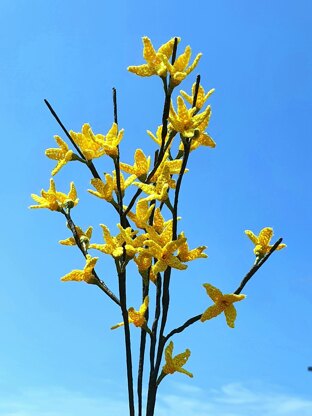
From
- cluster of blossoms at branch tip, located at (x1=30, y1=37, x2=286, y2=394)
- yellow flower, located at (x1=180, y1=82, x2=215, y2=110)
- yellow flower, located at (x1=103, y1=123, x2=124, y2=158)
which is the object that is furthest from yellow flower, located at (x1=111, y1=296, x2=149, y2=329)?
yellow flower, located at (x1=180, y1=82, x2=215, y2=110)

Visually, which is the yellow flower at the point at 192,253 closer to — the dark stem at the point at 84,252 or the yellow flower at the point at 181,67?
the dark stem at the point at 84,252

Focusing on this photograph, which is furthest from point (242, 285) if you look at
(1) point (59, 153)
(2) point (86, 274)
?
(1) point (59, 153)

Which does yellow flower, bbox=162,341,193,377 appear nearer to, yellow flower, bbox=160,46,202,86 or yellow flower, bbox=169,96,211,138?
yellow flower, bbox=169,96,211,138

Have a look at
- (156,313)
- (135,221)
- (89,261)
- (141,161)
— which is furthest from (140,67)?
(156,313)

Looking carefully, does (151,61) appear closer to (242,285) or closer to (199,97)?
(199,97)

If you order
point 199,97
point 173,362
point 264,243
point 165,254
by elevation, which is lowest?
point 173,362

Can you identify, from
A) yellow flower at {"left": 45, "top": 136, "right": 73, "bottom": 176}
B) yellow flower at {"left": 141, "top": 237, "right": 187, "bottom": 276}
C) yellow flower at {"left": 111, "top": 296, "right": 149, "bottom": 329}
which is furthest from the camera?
yellow flower at {"left": 45, "top": 136, "right": 73, "bottom": 176}
